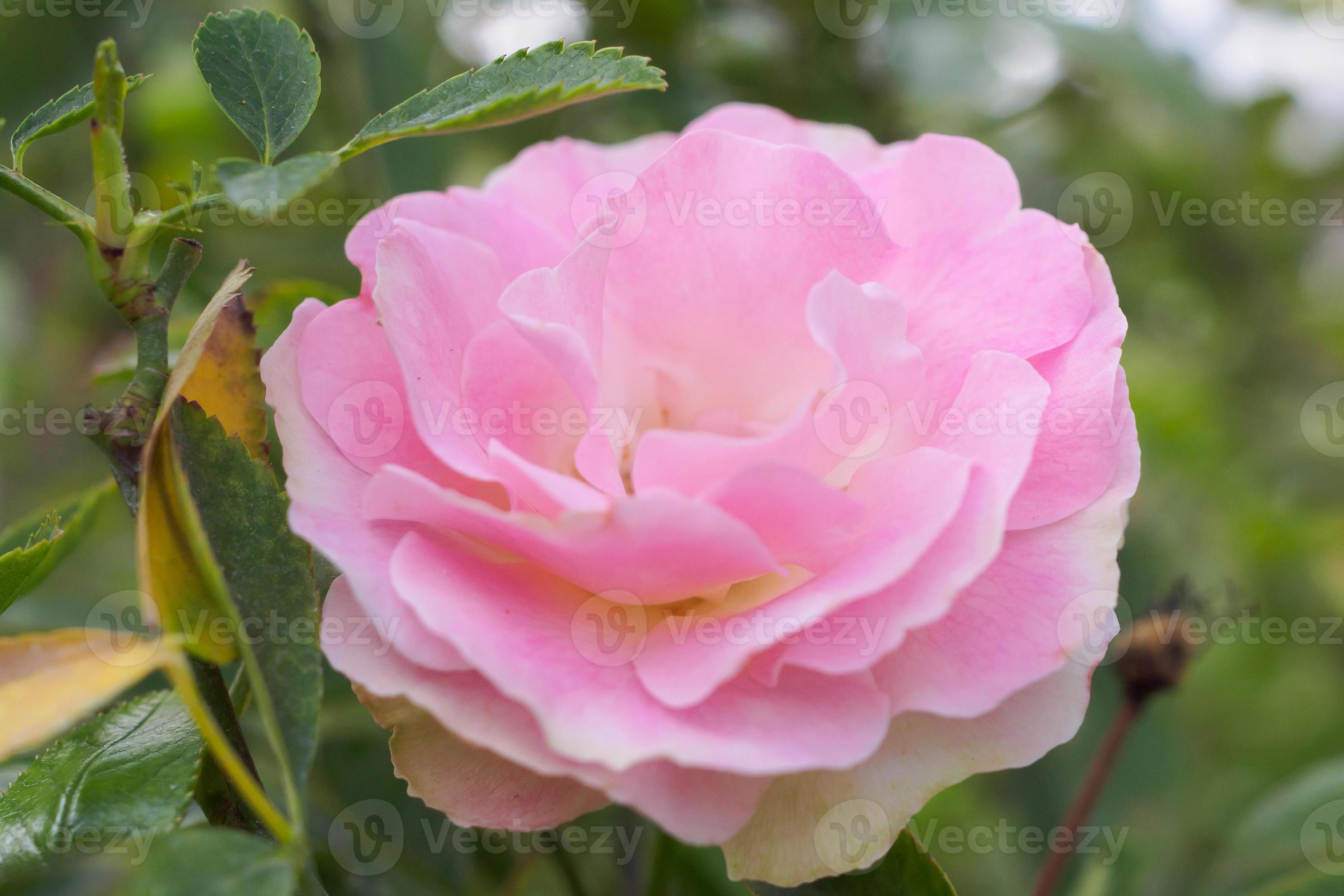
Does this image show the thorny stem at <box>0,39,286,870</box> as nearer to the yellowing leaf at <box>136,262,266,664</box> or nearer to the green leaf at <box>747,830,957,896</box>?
the yellowing leaf at <box>136,262,266,664</box>

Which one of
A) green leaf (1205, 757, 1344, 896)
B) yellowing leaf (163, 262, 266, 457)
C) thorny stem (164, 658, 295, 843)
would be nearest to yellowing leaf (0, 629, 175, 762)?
thorny stem (164, 658, 295, 843)

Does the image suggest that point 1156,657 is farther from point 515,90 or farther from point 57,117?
point 57,117

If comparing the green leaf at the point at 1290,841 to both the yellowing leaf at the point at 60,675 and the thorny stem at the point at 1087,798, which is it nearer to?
the thorny stem at the point at 1087,798

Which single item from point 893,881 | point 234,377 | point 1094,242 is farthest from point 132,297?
point 1094,242

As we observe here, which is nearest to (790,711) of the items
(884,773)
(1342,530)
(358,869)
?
(884,773)

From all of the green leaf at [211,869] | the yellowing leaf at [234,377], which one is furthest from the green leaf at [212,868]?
the yellowing leaf at [234,377]
